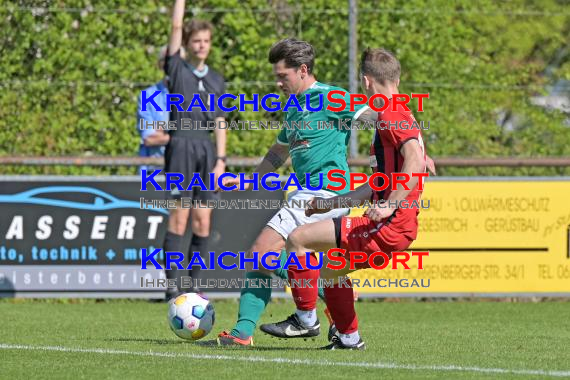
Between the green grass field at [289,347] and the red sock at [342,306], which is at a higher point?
the red sock at [342,306]

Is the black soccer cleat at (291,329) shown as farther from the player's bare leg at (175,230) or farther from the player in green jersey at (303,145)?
the player's bare leg at (175,230)

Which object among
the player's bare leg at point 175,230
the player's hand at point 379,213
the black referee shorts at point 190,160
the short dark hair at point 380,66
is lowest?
the player's bare leg at point 175,230

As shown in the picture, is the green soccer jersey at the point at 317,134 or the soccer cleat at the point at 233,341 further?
the green soccer jersey at the point at 317,134

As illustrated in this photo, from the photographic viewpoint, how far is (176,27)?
1130 centimetres

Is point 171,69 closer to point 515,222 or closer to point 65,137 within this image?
point 65,137

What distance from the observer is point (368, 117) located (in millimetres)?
8008

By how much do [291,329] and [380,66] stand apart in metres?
1.74

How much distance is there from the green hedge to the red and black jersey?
18.9 feet

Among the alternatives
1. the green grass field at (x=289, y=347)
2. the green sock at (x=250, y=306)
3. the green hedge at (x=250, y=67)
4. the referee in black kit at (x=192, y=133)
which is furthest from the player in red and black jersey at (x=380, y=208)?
the green hedge at (x=250, y=67)

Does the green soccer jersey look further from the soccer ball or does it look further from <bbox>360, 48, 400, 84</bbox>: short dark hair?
the soccer ball

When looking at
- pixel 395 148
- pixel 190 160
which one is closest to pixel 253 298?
pixel 395 148

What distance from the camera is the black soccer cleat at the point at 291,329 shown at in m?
8.09

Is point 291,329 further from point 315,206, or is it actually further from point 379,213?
point 379,213

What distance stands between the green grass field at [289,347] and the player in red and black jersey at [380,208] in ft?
2.02
